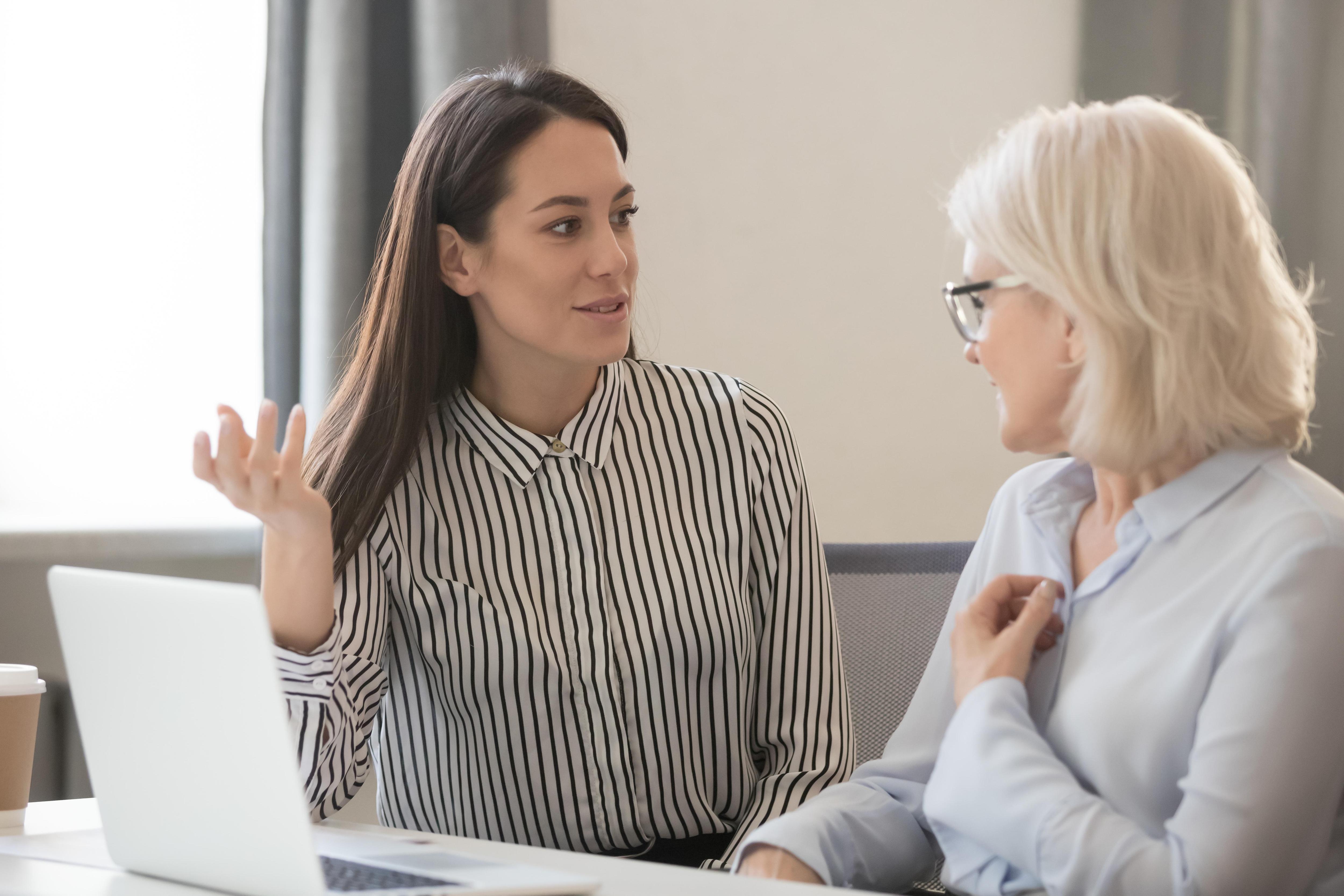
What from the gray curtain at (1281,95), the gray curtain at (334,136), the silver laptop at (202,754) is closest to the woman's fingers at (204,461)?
the silver laptop at (202,754)

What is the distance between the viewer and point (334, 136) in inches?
87.0

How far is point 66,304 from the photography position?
2.34m

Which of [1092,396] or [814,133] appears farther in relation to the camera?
[814,133]

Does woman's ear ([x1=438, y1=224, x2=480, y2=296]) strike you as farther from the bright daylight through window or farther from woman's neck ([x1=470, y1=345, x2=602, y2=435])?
the bright daylight through window

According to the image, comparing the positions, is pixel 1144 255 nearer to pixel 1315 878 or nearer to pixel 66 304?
pixel 1315 878

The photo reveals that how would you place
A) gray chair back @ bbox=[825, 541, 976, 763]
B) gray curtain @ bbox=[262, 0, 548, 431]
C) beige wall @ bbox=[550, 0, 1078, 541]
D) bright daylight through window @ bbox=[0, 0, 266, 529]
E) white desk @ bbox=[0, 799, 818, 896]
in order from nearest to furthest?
white desk @ bbox=[0, 799, 818, 896] < gray chair back @ bbox=[825, 541, 976, 763] < gray curtain @ bbox=[262, 0, 548, 431] < bright daylight through window @ bbox=[0, 0, 266, 529] < beige wall @ bbox=[550, 0, 1078, 541]

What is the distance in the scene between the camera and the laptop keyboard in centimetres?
84

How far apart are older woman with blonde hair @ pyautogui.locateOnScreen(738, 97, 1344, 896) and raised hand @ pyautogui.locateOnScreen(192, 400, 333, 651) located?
0.47 meters

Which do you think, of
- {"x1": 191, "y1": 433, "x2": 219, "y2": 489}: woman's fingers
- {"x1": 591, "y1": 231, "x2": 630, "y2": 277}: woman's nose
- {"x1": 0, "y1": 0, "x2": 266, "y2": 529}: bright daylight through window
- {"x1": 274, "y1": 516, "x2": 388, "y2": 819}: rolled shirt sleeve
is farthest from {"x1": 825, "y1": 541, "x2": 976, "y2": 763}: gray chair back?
{"x1": 0, "y1": 0, "x2": 266, "y2": 529}: bright daylight through window

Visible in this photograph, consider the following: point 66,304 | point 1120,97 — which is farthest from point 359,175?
point 1120,97

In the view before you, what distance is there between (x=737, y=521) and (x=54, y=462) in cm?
145

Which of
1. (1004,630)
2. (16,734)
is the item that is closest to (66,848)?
(16,734)

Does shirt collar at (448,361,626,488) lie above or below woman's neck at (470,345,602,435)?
below

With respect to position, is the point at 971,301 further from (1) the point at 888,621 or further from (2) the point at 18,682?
(2) the point at 18,682
